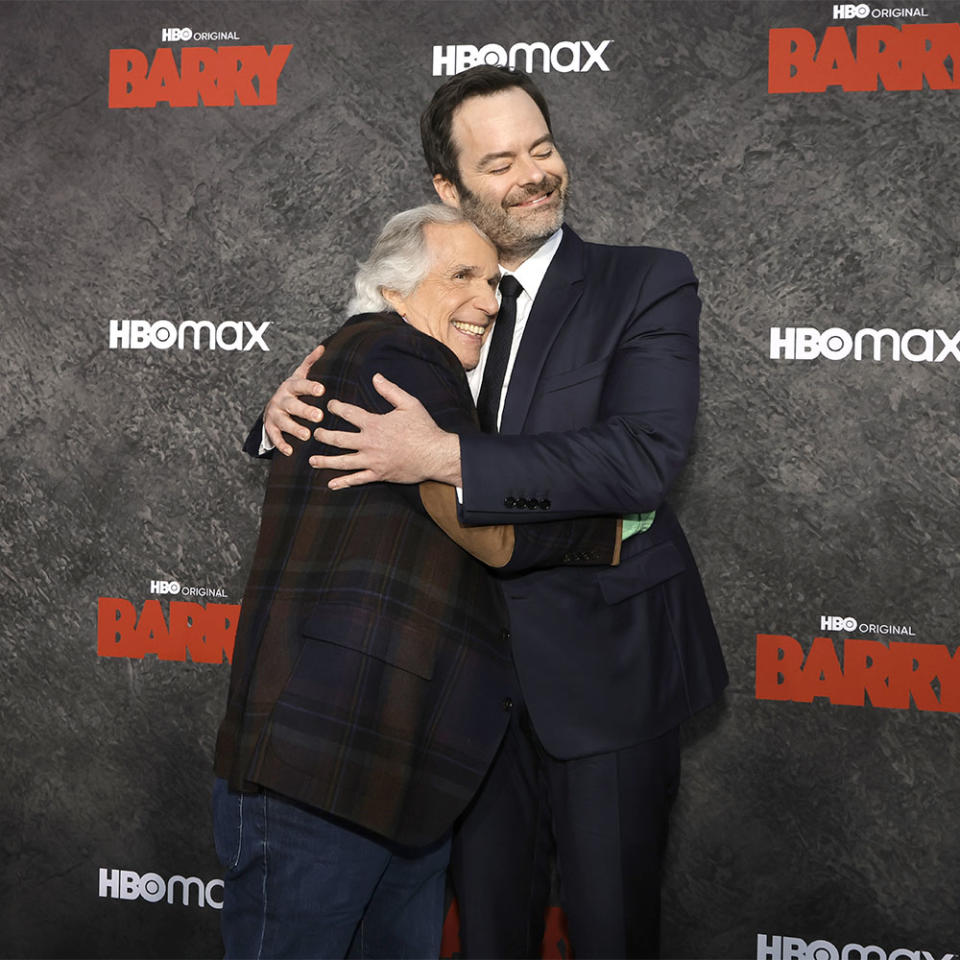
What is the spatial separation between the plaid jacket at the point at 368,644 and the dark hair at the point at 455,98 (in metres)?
0.53

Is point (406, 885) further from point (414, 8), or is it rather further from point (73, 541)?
point (414, 8)

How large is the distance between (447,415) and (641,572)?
466mm

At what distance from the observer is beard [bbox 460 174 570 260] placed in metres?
1.78

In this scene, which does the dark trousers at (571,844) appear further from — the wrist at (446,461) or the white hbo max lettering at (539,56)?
the white hbo max lettering at (539,56)

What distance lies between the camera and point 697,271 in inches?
92.4

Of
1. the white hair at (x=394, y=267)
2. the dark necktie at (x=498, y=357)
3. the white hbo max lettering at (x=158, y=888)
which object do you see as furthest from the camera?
the white hbo max lettering at (x=158, y=888)

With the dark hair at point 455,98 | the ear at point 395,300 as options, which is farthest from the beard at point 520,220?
the ear at point 395,300

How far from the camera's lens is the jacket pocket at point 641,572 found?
168 cm

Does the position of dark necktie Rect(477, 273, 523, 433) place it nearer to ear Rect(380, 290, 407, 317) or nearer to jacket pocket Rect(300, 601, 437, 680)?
ear Rect(380, 290, 407, 317)

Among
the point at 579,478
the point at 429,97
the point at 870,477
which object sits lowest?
the point at 579,478

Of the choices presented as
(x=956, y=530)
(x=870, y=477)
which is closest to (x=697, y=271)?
(x=870, y=477)

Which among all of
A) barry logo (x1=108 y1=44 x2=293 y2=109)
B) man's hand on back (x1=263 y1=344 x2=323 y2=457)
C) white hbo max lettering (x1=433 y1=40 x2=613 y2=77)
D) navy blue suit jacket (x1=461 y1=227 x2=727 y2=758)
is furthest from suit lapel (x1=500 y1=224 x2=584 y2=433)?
barry logo (x1=108 y1=44 x2=293 y2=109)

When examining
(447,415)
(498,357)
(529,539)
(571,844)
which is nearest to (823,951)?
(571,844)

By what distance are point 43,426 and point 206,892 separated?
1.24m
